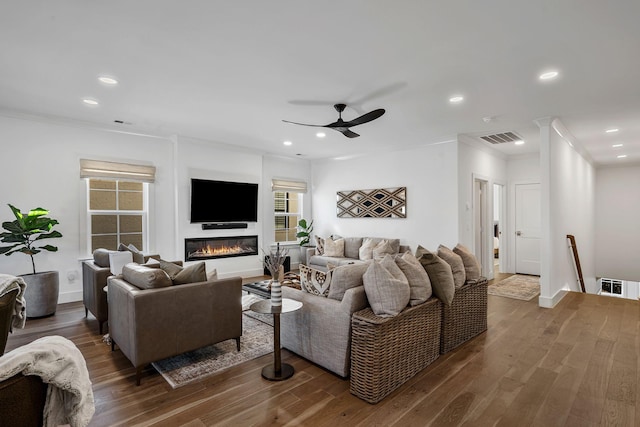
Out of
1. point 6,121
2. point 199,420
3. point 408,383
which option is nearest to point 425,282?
point 408,383

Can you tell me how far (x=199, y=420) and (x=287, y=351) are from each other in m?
1.16

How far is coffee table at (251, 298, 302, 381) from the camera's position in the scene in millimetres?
2627

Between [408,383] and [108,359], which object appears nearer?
[408,383]

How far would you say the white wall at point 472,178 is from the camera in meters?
5.65

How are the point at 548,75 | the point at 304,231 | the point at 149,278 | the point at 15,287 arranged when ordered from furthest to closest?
the point at 304,231
the point at 548,75
the point at 149,278
the point at 15,287

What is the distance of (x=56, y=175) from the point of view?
474cm

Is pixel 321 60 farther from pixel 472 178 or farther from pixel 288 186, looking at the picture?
pixel 288 186

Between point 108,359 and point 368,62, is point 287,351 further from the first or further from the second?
point 368,62

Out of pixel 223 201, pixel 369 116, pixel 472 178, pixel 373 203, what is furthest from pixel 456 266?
pixel 223 201

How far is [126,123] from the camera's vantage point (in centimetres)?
498

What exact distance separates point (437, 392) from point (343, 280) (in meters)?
1.08

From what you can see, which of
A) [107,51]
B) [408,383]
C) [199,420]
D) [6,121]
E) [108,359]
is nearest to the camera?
[199,420]

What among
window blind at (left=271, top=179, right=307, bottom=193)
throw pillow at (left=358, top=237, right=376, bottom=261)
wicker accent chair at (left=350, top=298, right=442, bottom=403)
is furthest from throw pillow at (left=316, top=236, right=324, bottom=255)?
wicker accent chair at (left=350, top=298, right=442, bottom=403)

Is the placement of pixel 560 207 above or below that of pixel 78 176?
below
